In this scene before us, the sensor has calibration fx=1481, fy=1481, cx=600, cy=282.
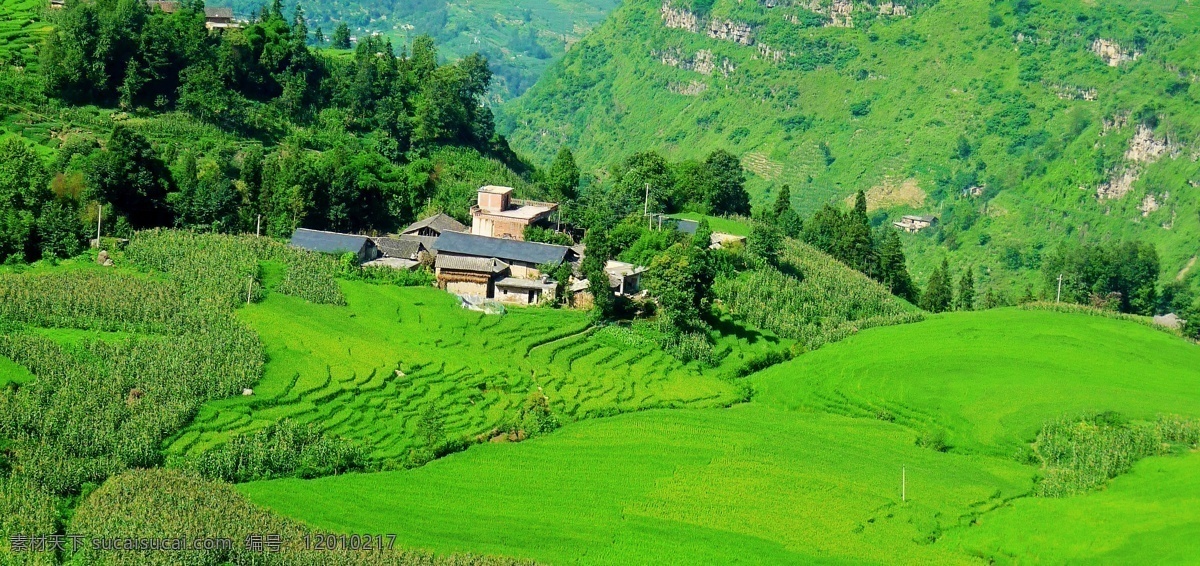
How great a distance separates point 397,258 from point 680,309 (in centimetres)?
1282

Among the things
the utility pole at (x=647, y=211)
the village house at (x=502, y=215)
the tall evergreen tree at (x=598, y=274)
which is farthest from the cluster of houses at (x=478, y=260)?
the utility pole at (x=647, y=211)

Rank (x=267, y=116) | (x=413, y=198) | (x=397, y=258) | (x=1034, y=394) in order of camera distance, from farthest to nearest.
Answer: (x=267, y=116), (x=413, y=198), (x=397, y=258), (x=1034, y=394)

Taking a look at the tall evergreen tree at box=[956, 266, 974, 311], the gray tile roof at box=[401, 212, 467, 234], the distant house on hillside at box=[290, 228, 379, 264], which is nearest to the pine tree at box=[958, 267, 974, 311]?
the tall evergreen tree at box=[956, 266, 974, 311]

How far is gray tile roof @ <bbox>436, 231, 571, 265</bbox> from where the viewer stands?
2451 inches

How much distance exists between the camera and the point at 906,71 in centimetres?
13625

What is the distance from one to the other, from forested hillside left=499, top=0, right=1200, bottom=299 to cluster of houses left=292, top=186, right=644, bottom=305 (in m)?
47.2

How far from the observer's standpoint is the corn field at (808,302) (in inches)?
2494

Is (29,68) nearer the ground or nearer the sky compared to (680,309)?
nearer the sky

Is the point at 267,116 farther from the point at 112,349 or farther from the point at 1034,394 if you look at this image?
the point at 1034,394

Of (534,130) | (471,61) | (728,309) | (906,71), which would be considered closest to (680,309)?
(728,309)

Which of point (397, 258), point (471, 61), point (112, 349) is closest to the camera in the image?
point (112, 349)

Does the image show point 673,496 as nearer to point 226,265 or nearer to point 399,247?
point 226,265

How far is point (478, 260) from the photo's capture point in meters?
61.5

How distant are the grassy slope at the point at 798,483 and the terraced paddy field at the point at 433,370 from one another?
170 centimetres
